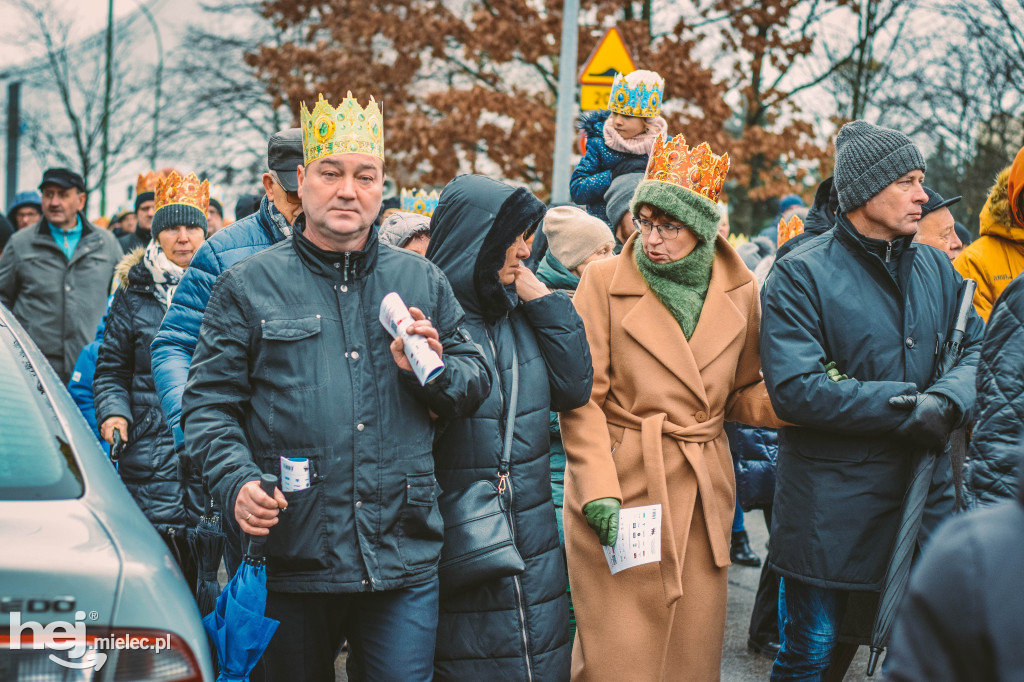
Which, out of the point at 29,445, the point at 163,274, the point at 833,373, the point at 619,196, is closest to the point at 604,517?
the point at 833,373

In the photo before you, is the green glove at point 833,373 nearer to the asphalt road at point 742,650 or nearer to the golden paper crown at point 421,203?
the asphalt road at point 742,650

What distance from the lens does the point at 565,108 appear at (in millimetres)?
11172

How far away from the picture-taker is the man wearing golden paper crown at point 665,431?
13.5 ft

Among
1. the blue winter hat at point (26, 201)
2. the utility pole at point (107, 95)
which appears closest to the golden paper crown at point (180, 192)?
the blue winter hat at point (26, 201)

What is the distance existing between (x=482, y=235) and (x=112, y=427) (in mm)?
2390

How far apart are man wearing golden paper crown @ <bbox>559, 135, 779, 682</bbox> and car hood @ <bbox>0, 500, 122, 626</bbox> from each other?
2.15 metres

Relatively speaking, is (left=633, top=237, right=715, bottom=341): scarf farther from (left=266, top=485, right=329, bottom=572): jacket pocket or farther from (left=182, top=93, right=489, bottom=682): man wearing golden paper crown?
(left=266, top=485, right=329, bottom=572): jacket pocket

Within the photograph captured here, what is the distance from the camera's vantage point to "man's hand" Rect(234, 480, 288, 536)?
9.57ft

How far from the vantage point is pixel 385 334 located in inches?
128

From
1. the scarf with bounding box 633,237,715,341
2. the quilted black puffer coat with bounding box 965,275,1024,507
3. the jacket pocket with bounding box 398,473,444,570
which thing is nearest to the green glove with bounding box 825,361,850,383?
the scarf with bounding box 633,237,715,341

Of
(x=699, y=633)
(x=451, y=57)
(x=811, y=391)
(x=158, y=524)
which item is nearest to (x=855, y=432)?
(x=811, y=391)

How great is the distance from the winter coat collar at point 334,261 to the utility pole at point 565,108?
7615 millimetres

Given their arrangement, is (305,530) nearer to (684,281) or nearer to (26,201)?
(684,281)

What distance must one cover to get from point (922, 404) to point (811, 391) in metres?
0.37
